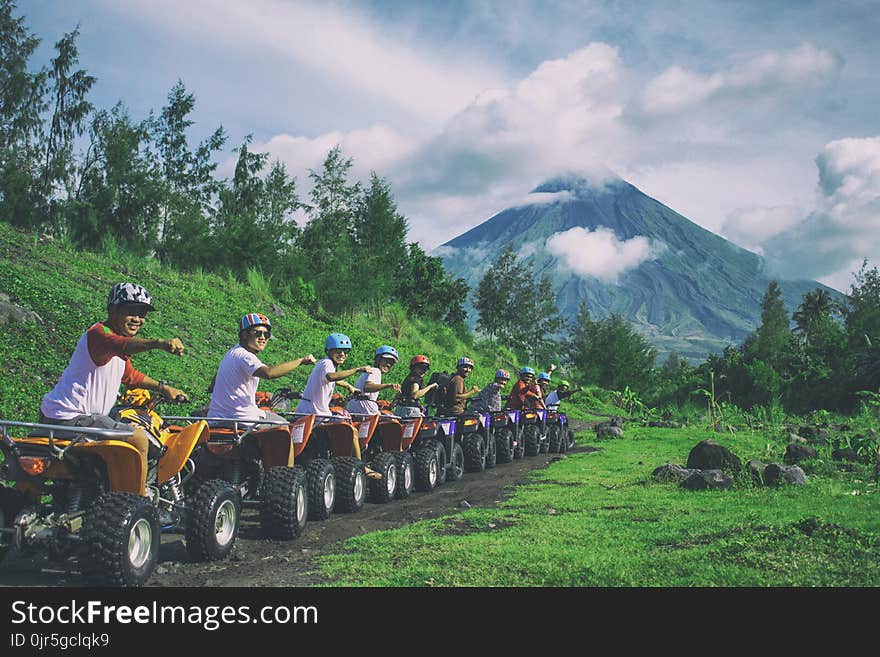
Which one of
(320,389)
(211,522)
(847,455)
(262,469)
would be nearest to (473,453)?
(320,389)

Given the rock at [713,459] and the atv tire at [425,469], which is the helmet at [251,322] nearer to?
the atv tire at [425,469]

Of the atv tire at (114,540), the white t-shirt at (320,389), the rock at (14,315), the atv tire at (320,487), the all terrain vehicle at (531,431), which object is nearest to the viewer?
the atv tire at (114,540)

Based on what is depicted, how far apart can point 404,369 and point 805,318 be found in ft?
214

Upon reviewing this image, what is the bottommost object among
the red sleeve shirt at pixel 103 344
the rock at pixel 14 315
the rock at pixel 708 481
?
the rock at pixel 708 481

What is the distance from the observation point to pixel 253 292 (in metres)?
28.9

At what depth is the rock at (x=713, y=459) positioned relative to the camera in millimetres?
11332

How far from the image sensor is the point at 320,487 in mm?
8633

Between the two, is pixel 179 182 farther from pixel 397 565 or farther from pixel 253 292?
pixel 397 565

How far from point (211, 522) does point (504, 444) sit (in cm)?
1029

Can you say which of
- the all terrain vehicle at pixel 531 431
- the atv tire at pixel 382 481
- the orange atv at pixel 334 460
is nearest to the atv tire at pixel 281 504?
the orange atv at pixel 334 460

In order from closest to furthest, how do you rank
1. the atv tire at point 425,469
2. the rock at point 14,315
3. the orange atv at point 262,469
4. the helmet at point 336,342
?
the orange atv at point 262,469
the helmet at point 336,342
the atv tire at point 425,469
the rock at point 14,315

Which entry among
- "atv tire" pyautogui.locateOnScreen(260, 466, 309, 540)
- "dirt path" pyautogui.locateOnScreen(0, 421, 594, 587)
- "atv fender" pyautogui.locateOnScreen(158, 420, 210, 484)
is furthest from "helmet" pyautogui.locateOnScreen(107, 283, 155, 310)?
"atv tire" pyautogui.locateOnScreen(260, 466, 309, 540)

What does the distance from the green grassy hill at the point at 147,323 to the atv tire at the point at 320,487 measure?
573cm

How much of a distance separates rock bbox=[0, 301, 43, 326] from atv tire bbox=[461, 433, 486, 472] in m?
9.26
